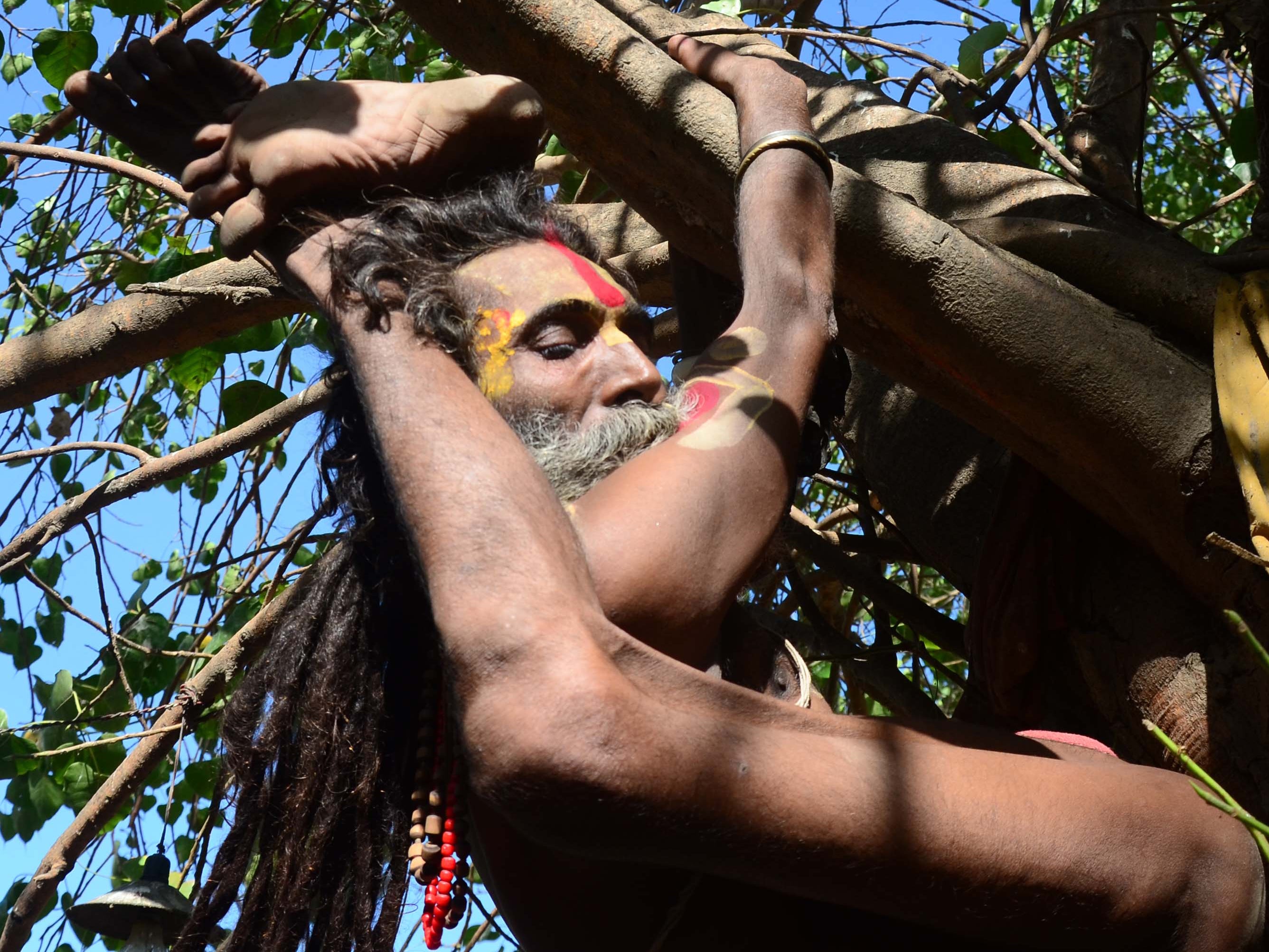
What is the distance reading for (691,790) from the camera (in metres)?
1.21

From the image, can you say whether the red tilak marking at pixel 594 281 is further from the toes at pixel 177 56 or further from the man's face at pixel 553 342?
the toes at pixel 177 56

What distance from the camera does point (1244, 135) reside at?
2.53m

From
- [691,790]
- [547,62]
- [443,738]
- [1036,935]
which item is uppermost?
[547,62]

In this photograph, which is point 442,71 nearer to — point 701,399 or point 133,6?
point 133,6

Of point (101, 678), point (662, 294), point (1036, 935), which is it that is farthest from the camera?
point (101, 678)

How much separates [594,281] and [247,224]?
1.62 ft

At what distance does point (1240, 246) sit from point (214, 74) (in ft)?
5.07

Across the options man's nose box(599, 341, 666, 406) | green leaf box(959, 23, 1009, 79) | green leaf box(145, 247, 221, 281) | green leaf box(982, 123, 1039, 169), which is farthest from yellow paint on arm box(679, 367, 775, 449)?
green leaf box(145, 247, 221, 281)

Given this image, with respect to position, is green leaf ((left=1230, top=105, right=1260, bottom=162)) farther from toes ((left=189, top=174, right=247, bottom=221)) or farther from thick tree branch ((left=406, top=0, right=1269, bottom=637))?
toes ((left=189, top=174, right=247, bottom=221))

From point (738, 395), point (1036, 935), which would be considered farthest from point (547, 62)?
point (1036, 935)

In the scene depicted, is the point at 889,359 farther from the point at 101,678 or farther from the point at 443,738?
the point at 101,678

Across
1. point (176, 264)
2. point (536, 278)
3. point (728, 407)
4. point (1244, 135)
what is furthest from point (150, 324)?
A: point (1244, 135)

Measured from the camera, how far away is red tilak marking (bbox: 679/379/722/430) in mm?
1555

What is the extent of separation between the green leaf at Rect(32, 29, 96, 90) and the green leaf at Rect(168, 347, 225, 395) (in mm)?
693
